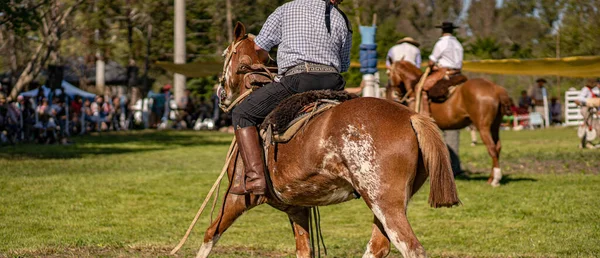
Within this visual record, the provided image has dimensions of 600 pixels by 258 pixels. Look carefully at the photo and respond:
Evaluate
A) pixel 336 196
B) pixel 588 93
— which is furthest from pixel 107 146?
pixel 336 196

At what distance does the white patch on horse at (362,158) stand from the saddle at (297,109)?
638 mm

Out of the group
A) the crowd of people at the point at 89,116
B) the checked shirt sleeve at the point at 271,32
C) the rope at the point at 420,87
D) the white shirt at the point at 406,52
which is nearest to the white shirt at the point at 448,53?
the rope at the point at 420,87

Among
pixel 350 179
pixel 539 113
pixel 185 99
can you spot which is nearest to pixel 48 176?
pixel 350 179

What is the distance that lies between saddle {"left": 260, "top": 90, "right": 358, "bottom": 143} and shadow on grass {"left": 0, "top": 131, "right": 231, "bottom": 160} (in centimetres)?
1750

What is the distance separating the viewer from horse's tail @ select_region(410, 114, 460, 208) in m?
6.44

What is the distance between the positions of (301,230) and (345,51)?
1677 mm

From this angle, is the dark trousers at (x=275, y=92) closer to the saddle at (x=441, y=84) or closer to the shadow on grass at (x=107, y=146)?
the saddle at (x=441, y=84)

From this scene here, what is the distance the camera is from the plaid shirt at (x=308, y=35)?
764 centimetres

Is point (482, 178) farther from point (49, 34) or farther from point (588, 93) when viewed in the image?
point (49, 34)

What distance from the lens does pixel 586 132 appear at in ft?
88.2

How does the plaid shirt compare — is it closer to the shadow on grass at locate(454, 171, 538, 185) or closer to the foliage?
the shadow on grass at locate(454, 171, 538, 185)

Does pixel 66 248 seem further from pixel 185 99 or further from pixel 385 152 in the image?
pixel 185 99

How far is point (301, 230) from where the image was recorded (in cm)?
842

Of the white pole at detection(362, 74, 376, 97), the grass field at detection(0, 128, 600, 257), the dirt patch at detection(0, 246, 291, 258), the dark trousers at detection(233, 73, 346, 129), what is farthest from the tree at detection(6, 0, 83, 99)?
the dark trousers at detection(233, 73, 346, 129)
